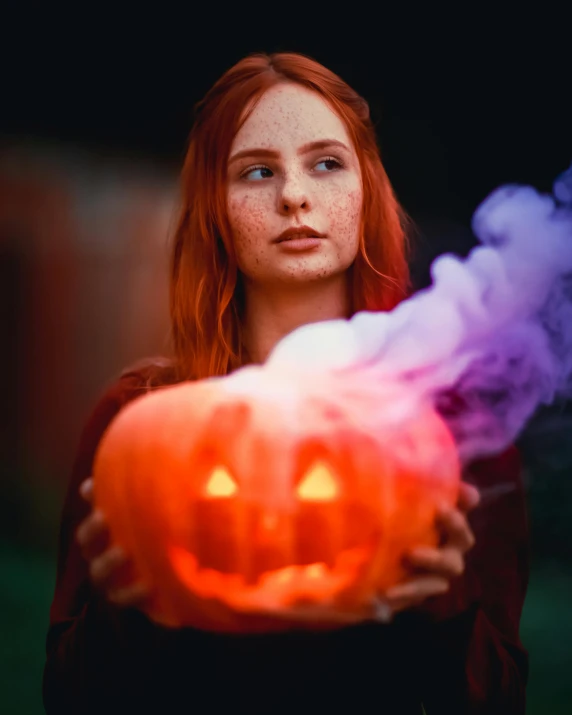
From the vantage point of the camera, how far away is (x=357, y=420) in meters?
0.78

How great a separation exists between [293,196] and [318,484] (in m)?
0.36

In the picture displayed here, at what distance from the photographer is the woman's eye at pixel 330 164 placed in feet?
3.24

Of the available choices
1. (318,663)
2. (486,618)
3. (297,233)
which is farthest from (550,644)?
(297,233)

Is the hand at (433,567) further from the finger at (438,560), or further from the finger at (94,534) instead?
the finger at (94,534)

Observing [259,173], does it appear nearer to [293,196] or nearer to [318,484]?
[293,196]

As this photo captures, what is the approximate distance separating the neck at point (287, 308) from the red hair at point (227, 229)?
0.04 meters

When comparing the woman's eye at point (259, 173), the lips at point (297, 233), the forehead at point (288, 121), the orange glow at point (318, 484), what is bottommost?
the orange glow at point (318, 484)

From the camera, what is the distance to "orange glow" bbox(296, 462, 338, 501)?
783 mm

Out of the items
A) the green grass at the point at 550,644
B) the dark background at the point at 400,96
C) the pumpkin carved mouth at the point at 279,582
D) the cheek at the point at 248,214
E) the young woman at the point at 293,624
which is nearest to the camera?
the pumpkin carved mouth at the point at 279,582

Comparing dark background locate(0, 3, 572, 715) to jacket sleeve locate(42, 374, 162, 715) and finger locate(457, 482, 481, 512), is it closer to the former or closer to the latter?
finger locate(457, 482, 481, 512)

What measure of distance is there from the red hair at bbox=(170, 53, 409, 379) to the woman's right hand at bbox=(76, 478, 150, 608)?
0.98 ft

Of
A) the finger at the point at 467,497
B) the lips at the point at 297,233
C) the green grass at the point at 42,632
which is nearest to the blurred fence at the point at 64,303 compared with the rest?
the green grass at the point at 42,632

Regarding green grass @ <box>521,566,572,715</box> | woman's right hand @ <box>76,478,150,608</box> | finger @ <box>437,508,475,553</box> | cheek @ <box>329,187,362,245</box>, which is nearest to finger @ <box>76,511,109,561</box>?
woman's right hand @ <box>76,478,150,608</box>

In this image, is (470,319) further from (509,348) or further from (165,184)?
(165,184)
